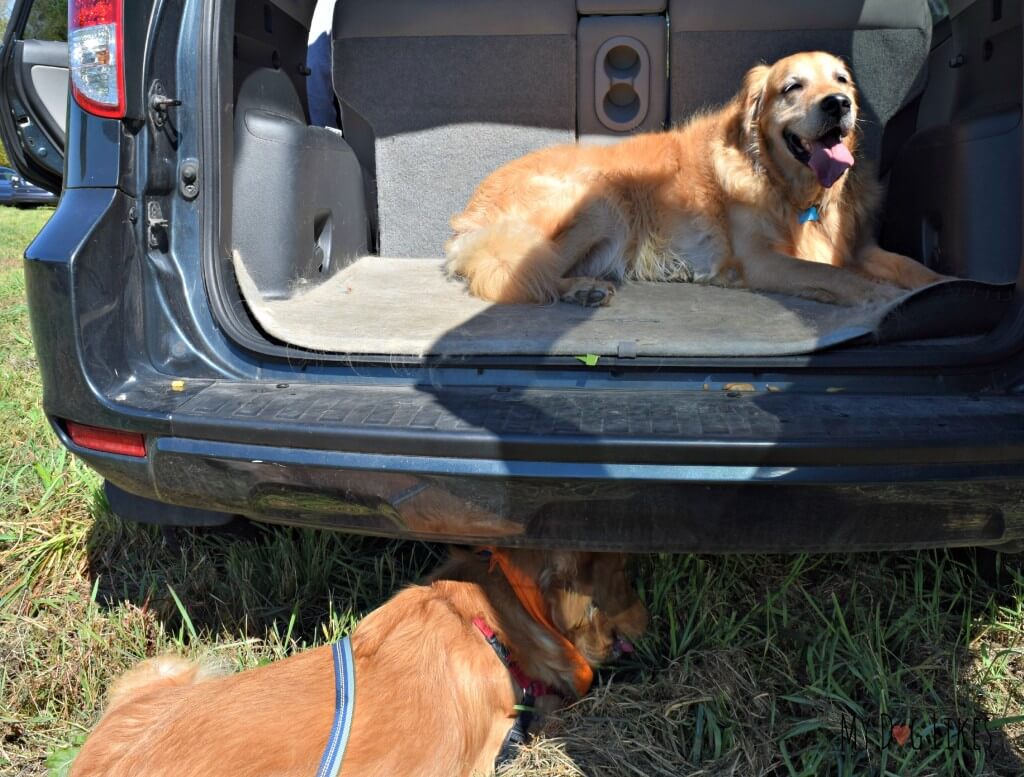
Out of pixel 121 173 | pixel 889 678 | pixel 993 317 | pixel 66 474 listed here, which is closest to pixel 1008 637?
pixel 889 678

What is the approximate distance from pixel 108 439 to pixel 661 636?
141cm

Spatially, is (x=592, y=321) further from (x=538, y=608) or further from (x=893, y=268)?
(x=893, y=268)

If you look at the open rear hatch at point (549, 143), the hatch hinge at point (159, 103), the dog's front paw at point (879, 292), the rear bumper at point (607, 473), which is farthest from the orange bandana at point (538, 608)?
the dog's front paw at point (879, 292)

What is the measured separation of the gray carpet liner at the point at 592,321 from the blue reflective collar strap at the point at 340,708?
0.68m

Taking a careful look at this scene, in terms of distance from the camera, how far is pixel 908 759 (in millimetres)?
1729

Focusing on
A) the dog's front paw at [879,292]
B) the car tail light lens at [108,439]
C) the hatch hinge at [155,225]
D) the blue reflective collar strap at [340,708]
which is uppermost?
the hatch hinge at [155,225]

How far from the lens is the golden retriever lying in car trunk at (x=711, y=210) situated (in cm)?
319

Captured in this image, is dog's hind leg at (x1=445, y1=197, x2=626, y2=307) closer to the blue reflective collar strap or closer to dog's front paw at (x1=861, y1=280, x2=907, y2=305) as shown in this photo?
dog's front paw at (x1=861, y1=280, x2=907, y2=305)

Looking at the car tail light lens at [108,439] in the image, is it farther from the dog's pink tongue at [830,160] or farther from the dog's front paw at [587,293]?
the dog's pink tongue at [830,160]

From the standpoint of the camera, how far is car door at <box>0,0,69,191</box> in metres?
2.21

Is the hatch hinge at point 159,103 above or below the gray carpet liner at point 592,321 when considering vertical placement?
above

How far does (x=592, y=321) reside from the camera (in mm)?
2613

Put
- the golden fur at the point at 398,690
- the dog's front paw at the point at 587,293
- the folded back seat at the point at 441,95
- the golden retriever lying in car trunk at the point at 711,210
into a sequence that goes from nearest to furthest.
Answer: the golden fur at the point at 398,690, the dog's front paw at the point at 587,293, the golden retriever lying in car trunk at the point at 711,210, the folded back seat at the point at 441,95

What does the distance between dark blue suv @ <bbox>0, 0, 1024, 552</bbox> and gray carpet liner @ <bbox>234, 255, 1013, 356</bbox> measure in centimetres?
1
